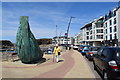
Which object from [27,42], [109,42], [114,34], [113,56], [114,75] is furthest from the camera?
[109,42]

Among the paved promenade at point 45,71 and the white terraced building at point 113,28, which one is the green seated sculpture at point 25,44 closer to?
the paved promenade at point 45,71

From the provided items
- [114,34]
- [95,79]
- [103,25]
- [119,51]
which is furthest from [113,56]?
[103,25]

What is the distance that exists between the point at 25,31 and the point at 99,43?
2127 inches

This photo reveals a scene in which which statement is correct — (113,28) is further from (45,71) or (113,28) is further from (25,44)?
(45,71)

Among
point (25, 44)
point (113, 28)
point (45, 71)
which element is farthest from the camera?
point (113, 28)

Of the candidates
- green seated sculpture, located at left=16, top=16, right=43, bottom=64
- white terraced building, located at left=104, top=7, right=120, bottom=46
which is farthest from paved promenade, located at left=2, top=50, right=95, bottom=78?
white terraced building, located at left=104, top=7, right=120, bottom=46

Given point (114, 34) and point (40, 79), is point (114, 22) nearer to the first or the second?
point (114, 34)

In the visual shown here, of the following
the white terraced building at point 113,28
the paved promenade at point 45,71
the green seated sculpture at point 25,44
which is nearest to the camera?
the paved promenade at point 45,71

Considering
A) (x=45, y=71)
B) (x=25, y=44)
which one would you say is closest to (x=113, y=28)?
(x=25, y=44)

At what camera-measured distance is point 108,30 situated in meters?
49.2

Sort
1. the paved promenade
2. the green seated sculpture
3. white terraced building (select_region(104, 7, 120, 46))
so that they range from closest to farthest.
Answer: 1. the paved promenade
2. the green seated sculpture
3. white terraced building (select_region(104, 7, 120, 46))

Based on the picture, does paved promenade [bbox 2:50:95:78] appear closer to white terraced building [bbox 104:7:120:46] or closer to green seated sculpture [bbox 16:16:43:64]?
green seated sculpture [bbox 16:16:43:64]

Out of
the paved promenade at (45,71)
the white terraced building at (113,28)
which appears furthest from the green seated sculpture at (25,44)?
the white terraced building at (113,28)

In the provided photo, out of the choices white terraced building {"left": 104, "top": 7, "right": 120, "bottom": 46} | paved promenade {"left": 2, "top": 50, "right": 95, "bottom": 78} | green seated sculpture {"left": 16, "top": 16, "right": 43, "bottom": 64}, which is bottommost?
paved promenade {"left": 2, "top": 50, "right": 95, "bottom": 78}
